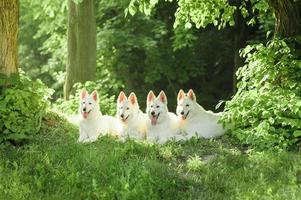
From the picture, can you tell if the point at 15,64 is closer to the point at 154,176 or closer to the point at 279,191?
the point at 154,176

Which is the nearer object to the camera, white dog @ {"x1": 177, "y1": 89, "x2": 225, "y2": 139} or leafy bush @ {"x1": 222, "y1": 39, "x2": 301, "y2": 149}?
leafy bush @ {"x1": 222, "y1": 39, "x2": 301, "y2": 149}

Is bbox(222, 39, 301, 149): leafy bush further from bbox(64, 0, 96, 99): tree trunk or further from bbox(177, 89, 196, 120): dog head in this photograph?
bbox(64, 0, 96, 99): tree trunk

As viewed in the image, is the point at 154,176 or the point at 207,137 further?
the point at 207,137

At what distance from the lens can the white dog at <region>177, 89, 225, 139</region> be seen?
32.9 feet

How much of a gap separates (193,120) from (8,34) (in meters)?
3.40

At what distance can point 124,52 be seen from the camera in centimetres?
2141

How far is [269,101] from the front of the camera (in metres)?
9.33

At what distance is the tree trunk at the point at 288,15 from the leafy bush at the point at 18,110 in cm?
428

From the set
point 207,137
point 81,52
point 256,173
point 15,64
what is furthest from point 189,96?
point 81,52

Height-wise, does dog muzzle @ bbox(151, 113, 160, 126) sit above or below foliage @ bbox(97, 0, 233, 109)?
below

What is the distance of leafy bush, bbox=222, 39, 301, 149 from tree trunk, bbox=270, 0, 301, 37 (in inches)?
18.8

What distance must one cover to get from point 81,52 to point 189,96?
21.2 ft

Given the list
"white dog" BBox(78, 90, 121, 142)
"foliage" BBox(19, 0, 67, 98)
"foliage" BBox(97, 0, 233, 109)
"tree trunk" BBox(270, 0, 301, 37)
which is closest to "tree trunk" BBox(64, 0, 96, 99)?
"foliage" BBox(19, 0, 67, 98)

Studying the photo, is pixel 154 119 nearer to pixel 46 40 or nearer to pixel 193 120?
pixel 193 120
